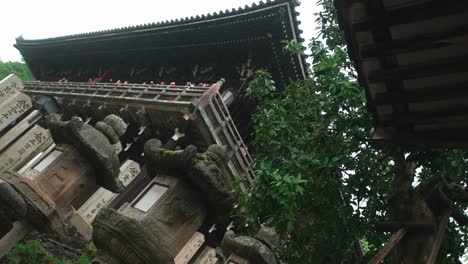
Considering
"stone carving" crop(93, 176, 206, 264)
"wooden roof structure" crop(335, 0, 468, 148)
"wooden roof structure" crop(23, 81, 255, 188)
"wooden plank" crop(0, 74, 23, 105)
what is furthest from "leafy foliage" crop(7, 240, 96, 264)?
"wooden roof structure" crop(335, 0, 468, 148)

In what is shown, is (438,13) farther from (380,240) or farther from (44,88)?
(44,88)

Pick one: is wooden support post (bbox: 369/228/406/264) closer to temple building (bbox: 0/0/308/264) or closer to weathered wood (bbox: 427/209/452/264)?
weathered wood (bbox: 427/209/452/264)

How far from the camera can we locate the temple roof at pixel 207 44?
43.5ft

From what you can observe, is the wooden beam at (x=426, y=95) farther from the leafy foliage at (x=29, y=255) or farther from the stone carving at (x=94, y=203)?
the leafy foliage at (x=29, y=255)

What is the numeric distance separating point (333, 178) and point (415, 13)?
341 cm

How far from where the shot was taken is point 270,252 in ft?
24.2

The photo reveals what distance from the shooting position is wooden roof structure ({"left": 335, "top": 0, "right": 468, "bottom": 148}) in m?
3.88

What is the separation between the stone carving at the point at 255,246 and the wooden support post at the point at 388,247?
2.94 m

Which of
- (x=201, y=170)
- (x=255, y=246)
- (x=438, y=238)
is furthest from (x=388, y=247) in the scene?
(x=201, y=170)

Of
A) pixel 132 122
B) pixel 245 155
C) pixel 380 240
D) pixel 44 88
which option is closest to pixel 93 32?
pixel 44 88

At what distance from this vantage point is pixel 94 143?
840 centimetres

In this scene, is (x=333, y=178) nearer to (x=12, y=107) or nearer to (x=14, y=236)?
(x=14, y=236)

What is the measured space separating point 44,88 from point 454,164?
58.2 feet

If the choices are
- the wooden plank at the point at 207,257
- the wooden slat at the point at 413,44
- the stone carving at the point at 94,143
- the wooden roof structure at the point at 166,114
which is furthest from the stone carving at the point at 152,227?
the wooden plank at the point at 207,257
